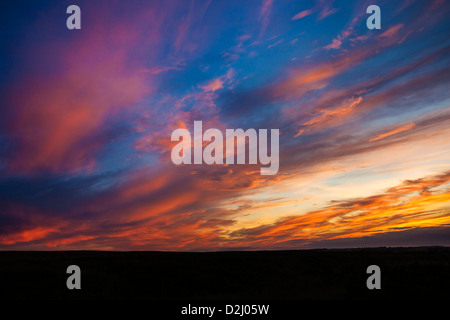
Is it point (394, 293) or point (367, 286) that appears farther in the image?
point (367, 286)

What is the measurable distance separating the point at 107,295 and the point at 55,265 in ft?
40.8

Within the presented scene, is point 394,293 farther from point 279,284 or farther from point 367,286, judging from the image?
point 279,284

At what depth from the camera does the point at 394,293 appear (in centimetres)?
1994
